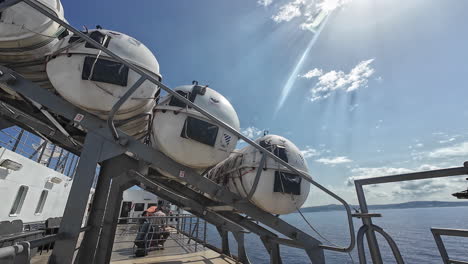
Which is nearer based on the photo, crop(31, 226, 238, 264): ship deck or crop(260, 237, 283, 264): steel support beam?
crop(260, 237, 283, 264): steel support beam

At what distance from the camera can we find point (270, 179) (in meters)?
4.57

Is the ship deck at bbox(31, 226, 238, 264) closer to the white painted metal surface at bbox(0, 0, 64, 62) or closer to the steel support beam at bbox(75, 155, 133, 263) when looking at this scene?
the steel support beam at bbox(75, 155, 133, 263)

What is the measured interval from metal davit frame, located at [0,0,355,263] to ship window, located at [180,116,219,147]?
32 centimetres

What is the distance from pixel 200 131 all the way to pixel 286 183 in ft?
6.96

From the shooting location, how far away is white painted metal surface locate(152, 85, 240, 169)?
3.80 meters

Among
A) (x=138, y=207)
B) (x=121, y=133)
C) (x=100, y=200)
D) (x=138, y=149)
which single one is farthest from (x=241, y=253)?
(x=138, y=207)

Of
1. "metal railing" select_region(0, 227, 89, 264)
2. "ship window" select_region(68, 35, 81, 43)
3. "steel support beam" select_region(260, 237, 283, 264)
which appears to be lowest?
"steel support beam" select_region(260, 237, 283, 264)

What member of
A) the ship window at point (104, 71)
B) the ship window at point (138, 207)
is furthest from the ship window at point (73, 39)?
the ship window at point (138, 207)

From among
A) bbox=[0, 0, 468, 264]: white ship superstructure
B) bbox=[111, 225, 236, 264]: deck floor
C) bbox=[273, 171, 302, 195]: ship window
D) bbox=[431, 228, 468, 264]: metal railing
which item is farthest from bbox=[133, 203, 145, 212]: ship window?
bbox=[431, 228, 468, 264]: metal railing

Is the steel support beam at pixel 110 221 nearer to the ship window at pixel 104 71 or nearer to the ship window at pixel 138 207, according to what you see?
the ship window at pixel 104 71

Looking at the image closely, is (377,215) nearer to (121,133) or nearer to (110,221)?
(121,133)

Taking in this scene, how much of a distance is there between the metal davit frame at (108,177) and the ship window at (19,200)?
5.22 m

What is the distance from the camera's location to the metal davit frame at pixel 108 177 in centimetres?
303

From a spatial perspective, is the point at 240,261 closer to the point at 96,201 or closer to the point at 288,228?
the point at 288,228
